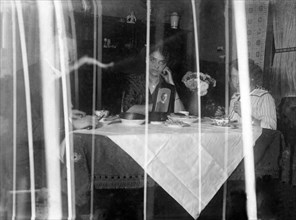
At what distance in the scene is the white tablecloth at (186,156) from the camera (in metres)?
1.53

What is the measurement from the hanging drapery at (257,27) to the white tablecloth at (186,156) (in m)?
0.57

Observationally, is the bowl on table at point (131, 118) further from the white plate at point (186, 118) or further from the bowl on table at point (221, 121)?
the bowl on table at point (221, 121)

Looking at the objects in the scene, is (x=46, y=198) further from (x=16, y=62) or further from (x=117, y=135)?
(x=16, y=62)

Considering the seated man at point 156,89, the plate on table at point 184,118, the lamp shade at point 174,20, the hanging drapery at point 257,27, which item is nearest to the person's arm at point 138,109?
the seated man at point 156,89

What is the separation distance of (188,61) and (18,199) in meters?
1.08

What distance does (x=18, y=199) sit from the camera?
1501 mm

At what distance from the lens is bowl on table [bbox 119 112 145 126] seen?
1.67 m

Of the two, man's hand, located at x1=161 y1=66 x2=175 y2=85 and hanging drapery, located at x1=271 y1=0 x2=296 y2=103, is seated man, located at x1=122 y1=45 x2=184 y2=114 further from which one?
hanging drapery, located at x1=271 y1=0 x2=296 y2=103

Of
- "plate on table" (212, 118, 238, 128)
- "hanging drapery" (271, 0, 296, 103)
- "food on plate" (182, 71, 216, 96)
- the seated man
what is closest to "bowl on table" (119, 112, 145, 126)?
the seated man

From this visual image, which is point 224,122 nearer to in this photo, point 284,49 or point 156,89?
point 156,89

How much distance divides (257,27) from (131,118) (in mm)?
945

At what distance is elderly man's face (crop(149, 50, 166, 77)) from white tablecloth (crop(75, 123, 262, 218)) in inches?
24.5

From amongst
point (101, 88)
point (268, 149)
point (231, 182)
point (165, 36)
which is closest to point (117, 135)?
point (101, 88)

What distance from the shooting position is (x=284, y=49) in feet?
7.36
